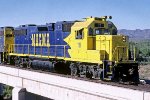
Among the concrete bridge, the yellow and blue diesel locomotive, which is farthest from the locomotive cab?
the concrete bridge

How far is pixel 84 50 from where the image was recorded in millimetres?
18141

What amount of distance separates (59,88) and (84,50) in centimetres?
307

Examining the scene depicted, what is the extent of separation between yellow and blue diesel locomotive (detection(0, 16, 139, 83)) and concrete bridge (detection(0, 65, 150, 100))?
7.19ft

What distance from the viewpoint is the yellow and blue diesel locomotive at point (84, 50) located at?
17141 millimetres

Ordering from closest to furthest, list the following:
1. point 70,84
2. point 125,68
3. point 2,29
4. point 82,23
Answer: point 70,84
point 125,68
point 82,23
point 2,29

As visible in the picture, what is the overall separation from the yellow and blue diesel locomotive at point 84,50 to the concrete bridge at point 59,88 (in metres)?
2.19

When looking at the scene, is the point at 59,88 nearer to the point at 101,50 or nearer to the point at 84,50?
the point at 84,50

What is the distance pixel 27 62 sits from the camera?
981 inches

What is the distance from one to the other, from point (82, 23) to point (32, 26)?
7294 millimetres

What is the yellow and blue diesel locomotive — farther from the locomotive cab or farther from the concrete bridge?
the concrete bridge

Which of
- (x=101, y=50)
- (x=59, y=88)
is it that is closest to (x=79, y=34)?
(x=101, y=50)

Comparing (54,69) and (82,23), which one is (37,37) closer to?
(54,69)

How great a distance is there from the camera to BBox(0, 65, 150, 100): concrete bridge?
1228 cm

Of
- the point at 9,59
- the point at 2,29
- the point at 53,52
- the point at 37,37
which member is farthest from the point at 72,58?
the point at 2,29
